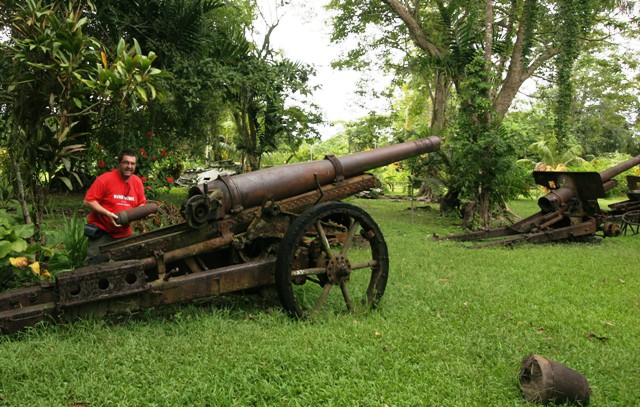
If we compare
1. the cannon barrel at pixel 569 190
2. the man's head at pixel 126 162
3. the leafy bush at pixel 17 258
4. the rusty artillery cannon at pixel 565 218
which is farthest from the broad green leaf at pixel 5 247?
the cannon barrel at pixel 569 190

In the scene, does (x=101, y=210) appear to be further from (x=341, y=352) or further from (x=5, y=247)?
(x=341, y=352)

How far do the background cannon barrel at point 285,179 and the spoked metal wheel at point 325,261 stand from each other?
17.3 inches

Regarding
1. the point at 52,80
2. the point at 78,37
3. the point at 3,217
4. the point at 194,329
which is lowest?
the point at 194,329

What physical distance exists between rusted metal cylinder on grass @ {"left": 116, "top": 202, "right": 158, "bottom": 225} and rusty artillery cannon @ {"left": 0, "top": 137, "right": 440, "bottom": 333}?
0.52ft

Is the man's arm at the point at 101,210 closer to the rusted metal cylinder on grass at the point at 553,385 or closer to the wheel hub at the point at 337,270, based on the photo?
the wheel hub at the point at 337,270

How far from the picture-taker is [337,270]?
13.5 ft

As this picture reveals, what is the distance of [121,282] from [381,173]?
18968 millimetres

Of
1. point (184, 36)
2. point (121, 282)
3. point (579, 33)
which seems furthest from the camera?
point (579, 33)

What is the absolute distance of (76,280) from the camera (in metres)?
3.28

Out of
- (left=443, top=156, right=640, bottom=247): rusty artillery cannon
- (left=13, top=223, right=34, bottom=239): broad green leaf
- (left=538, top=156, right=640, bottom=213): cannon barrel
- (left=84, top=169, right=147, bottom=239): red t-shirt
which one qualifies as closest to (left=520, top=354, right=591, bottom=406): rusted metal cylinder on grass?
(left=84, top=169, right=147, bottom=239): red t-shirt

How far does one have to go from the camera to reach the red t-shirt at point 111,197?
421cm

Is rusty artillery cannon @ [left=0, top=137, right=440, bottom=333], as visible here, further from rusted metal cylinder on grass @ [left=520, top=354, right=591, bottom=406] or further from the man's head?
rusted metal cylinder on grass @ [left=520, top=354, right=591, bottom=406]

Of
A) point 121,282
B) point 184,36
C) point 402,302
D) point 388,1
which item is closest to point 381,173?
point 388,1

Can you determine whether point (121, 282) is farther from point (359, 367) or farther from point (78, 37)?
point (78, 37)
